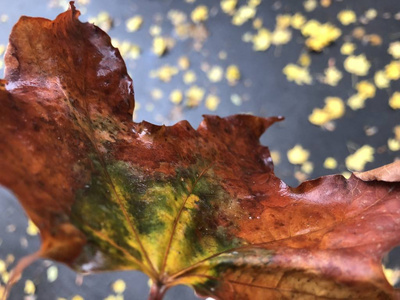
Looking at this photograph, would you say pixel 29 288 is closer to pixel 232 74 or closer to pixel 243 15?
pixel 232 74

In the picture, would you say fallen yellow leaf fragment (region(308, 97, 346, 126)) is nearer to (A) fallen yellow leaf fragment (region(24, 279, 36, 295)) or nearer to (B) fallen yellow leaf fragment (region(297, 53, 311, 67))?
(B) fallen yellow leaf fragment (region(297, 53, 311, 67))

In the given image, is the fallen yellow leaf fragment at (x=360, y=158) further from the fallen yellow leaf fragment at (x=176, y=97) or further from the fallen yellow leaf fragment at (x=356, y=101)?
the fallen yellow leaf fragment at (x=176, y=97)

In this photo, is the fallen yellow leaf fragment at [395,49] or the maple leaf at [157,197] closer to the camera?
the maple leaf at [157,197]

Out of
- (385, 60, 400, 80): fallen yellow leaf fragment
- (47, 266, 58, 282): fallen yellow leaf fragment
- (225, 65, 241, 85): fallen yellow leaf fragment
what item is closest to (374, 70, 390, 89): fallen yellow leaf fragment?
(385, 60, 400, 80): fallen yellow leaf fragment

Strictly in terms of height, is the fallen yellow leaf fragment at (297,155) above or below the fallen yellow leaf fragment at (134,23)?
below

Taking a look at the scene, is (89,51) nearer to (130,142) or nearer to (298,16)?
(130,142)

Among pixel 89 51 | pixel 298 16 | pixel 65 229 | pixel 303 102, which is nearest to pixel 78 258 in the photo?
pixel 65 229

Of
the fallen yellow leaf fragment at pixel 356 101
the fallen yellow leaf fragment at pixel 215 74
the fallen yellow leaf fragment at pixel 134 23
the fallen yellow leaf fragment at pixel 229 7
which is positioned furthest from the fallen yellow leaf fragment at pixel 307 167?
the fallen yellow leaf fragment at pixel 134 23
